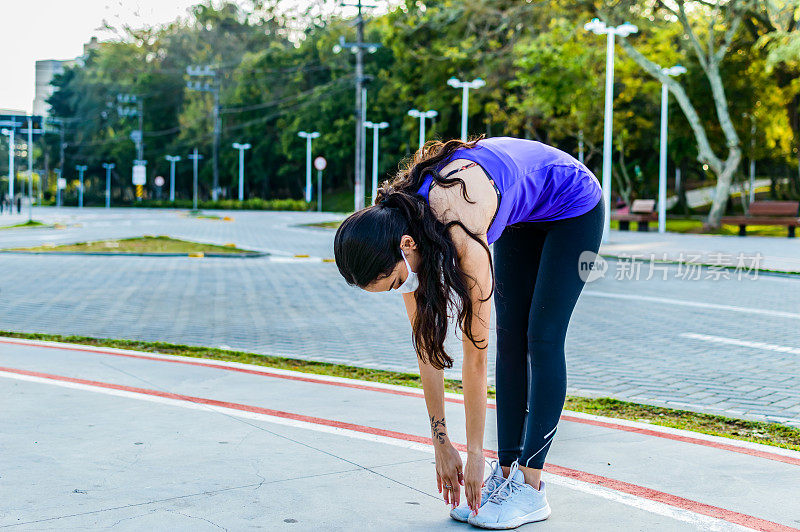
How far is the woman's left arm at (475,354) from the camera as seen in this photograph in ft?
8.46

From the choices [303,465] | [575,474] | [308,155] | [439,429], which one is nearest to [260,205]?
[308,155]

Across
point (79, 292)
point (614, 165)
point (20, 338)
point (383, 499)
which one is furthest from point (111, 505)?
point (614, 165)

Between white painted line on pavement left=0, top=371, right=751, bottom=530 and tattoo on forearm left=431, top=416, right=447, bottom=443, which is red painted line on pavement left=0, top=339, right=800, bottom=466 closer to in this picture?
white painted line on pavement left=0, top=371, right=751, bottom=530

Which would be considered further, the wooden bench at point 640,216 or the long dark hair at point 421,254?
the wooden bench at point 640,216

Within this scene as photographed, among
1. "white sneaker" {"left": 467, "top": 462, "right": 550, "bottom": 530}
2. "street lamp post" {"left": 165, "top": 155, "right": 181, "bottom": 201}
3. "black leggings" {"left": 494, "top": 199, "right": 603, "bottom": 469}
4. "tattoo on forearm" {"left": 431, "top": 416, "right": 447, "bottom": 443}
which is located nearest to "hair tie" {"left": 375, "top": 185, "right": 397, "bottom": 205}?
"black leggings" {"left": 494, "top": 199, "right": 603, "bottom": 469}

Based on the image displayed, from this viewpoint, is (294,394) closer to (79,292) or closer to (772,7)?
(79,292)

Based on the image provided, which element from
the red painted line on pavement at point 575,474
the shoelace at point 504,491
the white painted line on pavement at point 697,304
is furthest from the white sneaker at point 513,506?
→ the white painted line on pavement at point 697,304

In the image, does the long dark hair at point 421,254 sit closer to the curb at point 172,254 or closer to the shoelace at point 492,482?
the shoelace at point 492,482

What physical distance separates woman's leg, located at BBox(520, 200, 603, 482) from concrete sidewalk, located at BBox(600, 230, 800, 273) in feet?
44.7

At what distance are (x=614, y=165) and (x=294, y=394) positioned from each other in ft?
139

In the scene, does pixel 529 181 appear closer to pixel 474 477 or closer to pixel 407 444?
pixel 474 477

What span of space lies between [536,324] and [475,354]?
50 cm

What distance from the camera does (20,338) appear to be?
7734mm

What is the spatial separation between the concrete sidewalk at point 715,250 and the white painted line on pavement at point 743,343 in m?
8.17
